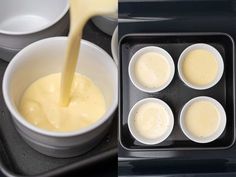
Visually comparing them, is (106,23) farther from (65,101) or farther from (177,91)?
(177,91)

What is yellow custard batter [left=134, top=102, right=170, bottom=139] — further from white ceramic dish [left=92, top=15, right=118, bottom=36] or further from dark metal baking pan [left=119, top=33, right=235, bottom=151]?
white ceramic dish [left=92, top=15, right=118, bottom=36]

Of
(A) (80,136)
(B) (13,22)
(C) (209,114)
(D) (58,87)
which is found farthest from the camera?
(B) (13,22)

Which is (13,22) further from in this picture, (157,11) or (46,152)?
(157,11)

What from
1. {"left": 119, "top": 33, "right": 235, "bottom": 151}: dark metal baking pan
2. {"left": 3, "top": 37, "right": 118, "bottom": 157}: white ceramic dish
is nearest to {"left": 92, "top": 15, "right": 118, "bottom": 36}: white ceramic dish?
{"left": 3, "top": 37, "right": 118, "bottom": 157}: white ceramic dish

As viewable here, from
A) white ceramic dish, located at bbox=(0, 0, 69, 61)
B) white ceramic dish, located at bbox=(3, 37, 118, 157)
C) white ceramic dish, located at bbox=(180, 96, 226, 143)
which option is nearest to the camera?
white ceramic dish, located at bbox=(180, 96, 226, 143)

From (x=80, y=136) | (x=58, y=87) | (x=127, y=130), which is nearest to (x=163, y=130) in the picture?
(x=127, y=130)

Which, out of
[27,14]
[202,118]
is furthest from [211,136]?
[27,14]
